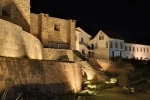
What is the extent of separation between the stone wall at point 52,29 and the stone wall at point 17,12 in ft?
18.8

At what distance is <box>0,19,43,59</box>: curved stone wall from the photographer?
19.1 m

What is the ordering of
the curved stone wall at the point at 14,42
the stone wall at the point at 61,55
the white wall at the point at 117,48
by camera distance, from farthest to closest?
1. the white wall at the point at 117,48
2. the stone wall at the point at 61,55
3. the curved stone wall at the point at 14,42

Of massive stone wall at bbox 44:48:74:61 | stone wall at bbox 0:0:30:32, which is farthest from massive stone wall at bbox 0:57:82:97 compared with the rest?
massive stone wall at bbox 44:48:74:61

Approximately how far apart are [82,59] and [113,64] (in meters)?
9.21

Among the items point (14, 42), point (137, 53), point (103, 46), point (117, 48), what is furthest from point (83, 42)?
point (14, 42)

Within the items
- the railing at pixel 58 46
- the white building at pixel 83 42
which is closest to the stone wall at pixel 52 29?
the railing at pixel 58 46

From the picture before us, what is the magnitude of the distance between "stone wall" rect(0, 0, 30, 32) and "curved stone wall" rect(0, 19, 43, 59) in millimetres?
5384

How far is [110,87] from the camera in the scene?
32312 millimetres

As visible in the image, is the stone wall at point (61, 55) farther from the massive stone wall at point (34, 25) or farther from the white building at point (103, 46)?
the white building at point (103, 46)

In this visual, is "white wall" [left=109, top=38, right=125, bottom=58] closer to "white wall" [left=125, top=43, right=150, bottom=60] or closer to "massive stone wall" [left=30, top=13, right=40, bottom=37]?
"white wall" [left=125, top=43, right=150, bottom=60]

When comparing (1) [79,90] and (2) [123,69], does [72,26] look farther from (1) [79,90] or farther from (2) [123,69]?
(1) [79,90]

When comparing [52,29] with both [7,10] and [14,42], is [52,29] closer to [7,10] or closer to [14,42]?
[7,10]

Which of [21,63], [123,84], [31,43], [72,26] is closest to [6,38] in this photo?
[21,63]

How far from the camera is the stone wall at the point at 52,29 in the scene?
129ft
